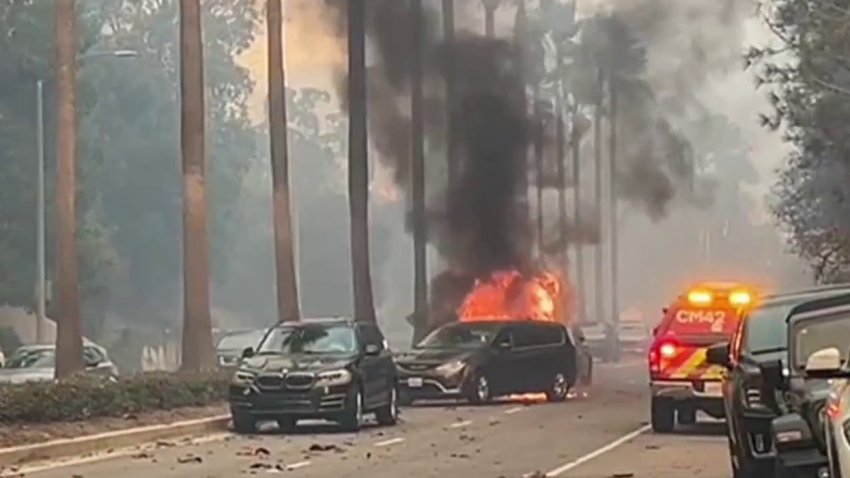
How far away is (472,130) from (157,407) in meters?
22.6

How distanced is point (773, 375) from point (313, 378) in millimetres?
12415

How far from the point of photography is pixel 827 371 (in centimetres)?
982

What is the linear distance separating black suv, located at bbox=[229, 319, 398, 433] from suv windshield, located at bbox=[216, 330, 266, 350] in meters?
15.9

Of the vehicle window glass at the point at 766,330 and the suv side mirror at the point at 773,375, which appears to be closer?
the suv side mirror at the point at 773,375

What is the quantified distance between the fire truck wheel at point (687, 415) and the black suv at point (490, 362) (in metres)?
7.34

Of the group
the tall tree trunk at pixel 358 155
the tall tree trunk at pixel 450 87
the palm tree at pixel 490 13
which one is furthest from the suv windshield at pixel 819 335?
the palm tree at pixel 490 13

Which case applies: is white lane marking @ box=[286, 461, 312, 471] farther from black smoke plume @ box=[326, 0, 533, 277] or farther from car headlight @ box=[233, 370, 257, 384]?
black smoke plume @ box=[326, 0, 533, 277]

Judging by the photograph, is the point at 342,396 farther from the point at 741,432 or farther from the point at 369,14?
the point at 369,14

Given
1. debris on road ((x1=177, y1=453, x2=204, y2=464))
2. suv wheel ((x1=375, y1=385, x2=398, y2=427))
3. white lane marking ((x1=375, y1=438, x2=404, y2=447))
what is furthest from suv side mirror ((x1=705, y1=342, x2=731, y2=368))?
suv wheel ((x1=375, y1=385, x2=398, y2=427))

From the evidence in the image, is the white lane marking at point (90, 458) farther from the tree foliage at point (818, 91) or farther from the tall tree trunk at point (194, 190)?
the tree foliage at point (818, 91)

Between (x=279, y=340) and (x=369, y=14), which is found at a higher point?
(x=369, y=14)

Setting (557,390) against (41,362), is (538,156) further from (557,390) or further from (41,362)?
(41,362)

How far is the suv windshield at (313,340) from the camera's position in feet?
87.2

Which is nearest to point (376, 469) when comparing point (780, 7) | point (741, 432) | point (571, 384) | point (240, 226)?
point (741, 432)
